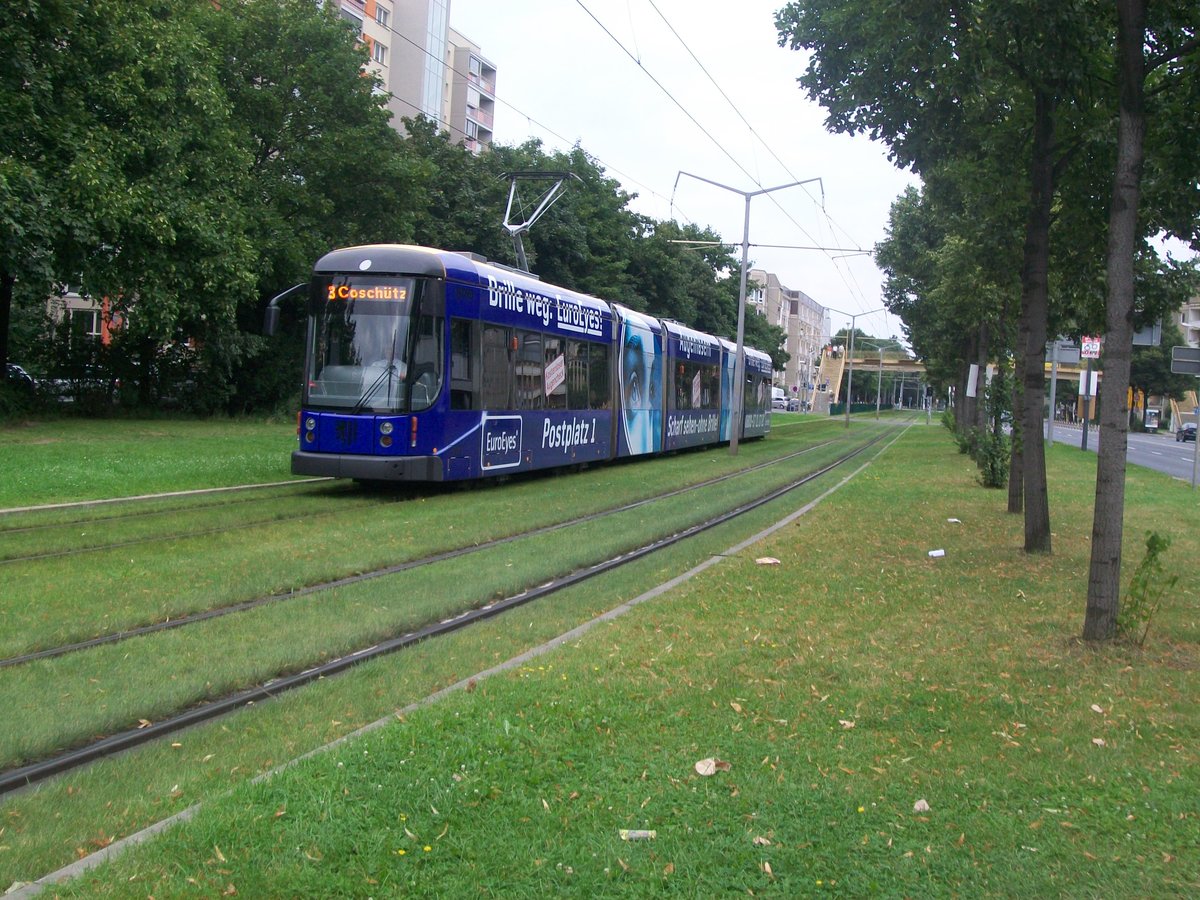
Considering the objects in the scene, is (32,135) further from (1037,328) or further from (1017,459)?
(1037,328)

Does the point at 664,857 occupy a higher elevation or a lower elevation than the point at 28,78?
lower

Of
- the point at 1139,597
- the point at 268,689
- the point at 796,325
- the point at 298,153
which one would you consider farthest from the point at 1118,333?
the point at 796,325

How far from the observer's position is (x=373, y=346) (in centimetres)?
1528

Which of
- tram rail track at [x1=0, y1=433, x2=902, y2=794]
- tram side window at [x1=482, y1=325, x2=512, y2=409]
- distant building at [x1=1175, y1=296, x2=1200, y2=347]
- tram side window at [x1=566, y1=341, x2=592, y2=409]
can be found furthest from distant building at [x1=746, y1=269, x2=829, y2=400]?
tram rail track at [x1=0, y1=433, x2=902, y2=794]

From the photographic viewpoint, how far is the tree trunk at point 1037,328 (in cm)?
1085

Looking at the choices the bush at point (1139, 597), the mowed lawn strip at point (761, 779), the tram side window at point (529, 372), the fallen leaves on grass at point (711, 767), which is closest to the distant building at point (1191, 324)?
the tram side window at point (529, 372)

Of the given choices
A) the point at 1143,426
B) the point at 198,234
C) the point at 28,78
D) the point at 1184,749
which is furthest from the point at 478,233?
the point at 1143,426

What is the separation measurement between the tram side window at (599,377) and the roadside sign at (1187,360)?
11990mm

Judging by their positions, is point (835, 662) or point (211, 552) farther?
point (211, 552)

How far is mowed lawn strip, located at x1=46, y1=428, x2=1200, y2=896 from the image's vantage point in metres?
3.68

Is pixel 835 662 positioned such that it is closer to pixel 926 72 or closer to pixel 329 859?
pixel 329 859

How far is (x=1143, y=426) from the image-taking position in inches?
4094

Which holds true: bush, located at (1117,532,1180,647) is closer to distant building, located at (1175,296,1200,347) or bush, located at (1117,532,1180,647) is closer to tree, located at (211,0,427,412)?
tree, located at (211,0,427,412)

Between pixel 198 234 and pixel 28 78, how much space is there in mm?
4933
